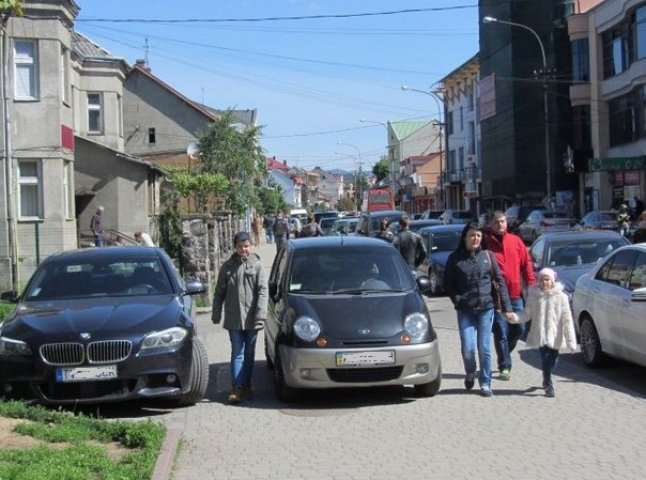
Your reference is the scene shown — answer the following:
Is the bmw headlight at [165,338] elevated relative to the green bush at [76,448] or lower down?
elevated

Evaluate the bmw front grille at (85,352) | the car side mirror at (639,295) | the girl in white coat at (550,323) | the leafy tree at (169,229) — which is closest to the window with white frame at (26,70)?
the leafy tree at (169,229)

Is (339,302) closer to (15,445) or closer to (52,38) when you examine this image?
(15,445)

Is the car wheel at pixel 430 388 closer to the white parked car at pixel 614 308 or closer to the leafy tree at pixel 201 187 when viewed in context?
the white parked car at pixel 614 308

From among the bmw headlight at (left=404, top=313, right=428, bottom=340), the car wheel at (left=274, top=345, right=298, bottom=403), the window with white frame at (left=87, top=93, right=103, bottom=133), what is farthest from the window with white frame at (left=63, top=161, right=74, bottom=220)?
the bmw headlight at (left=404, top=313, right=428, bottom=340)

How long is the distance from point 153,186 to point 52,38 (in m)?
11.2

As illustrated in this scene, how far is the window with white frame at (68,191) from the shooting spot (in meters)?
26.4

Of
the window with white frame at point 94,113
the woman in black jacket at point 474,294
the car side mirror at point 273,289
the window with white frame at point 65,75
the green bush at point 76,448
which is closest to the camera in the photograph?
the green bush at point 76,448

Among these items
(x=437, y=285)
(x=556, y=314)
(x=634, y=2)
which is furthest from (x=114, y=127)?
(x=556, y=314)

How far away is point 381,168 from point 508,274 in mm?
137255

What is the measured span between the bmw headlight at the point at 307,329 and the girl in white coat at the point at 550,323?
2.20 m

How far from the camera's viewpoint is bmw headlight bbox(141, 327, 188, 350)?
829cm

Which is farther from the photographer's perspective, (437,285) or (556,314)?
(437,285)

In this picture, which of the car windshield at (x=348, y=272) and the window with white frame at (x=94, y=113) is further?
the window with white frame at (x=94, y=113)

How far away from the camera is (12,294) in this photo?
32.7 feet
